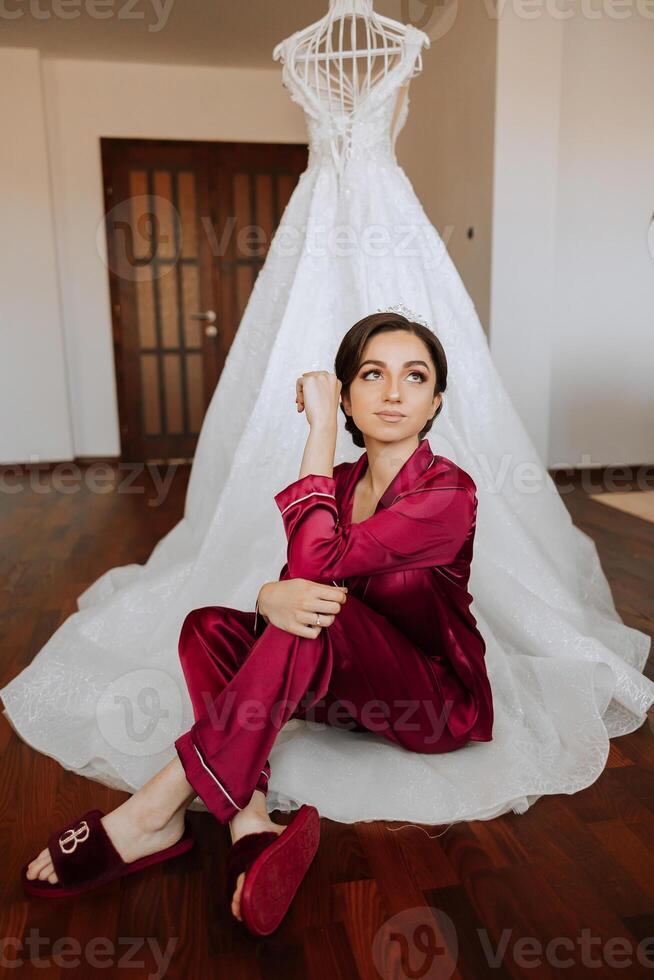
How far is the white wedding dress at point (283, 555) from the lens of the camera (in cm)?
158

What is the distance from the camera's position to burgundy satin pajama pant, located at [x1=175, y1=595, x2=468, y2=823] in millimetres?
1158

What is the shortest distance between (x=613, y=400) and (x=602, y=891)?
3.92 metres

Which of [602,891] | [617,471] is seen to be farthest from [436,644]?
[617,471]

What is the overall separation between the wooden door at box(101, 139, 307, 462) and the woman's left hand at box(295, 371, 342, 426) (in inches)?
172

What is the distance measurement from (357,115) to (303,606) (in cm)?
157

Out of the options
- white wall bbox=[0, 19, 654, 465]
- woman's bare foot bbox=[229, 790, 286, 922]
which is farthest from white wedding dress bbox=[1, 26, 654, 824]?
white wall bbox=[0, 19, 654, 465]

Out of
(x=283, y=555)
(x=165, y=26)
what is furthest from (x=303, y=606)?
(x=165, y=26)

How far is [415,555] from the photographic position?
4.32 ft

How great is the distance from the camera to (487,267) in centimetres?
408

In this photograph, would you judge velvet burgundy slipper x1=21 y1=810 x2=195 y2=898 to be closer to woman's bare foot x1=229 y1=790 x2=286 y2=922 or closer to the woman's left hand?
woman's bare foot x1=229 y1=790 x2=286 y2=922

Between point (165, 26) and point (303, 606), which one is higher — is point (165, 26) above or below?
above

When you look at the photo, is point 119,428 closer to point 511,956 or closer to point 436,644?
point 436,644

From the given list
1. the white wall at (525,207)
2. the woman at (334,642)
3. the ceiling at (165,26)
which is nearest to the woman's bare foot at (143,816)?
the woman at (334,642)

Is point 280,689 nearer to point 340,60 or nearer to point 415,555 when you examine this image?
point 415,555
